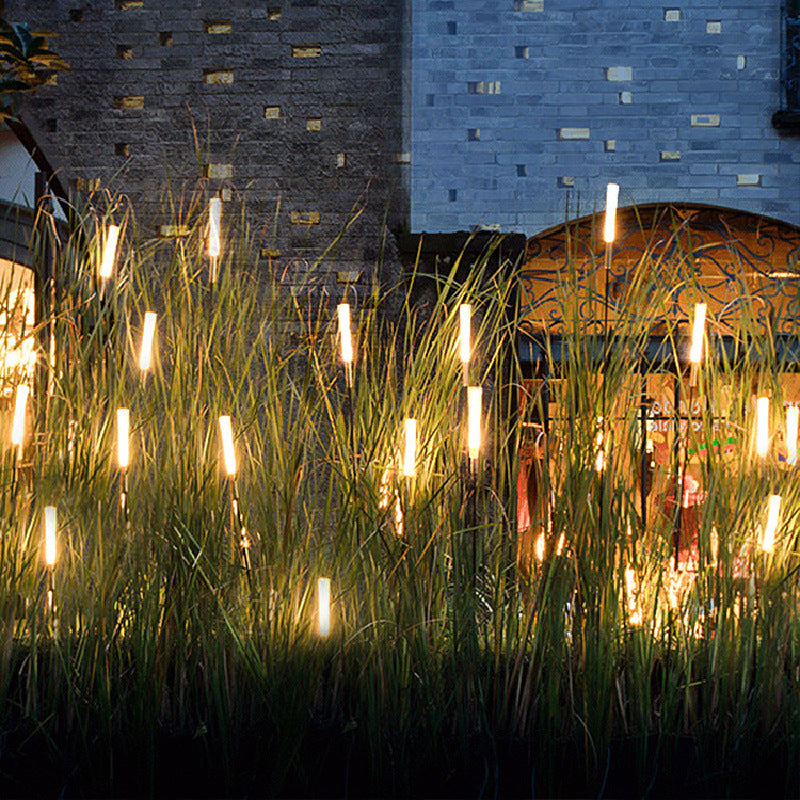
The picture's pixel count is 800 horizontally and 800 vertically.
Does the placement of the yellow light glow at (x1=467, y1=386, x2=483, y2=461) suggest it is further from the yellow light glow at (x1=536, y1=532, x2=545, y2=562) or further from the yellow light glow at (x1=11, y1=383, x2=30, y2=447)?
the yellow light glow at (x1=11, y1=383, x2=30, y2=447)

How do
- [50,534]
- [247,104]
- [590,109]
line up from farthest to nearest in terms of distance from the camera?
[247,104] → [590,109] → [50,534]

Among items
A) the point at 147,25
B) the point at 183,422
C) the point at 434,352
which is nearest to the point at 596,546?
the point at 434,352

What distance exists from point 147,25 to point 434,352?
473 centimetres

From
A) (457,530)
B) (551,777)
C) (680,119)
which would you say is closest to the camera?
(551,777)

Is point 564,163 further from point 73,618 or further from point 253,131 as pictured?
point 73,618

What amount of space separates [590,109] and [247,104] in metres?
1.96

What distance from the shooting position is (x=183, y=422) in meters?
1.99

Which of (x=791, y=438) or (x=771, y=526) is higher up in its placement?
(x=791, y=438)

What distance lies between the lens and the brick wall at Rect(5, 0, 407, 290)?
5.87 metres

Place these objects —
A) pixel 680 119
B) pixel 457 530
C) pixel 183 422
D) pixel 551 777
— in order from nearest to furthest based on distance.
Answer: pixel 551 777
pixel 457 530
pixel 183 422
pixel 680 119

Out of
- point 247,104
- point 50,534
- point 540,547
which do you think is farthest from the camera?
point 247,104

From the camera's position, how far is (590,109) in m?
5.77

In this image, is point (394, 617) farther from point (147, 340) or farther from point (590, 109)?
point (590, 109)

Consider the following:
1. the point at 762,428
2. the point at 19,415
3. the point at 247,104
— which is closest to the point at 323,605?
the point at 19,415
